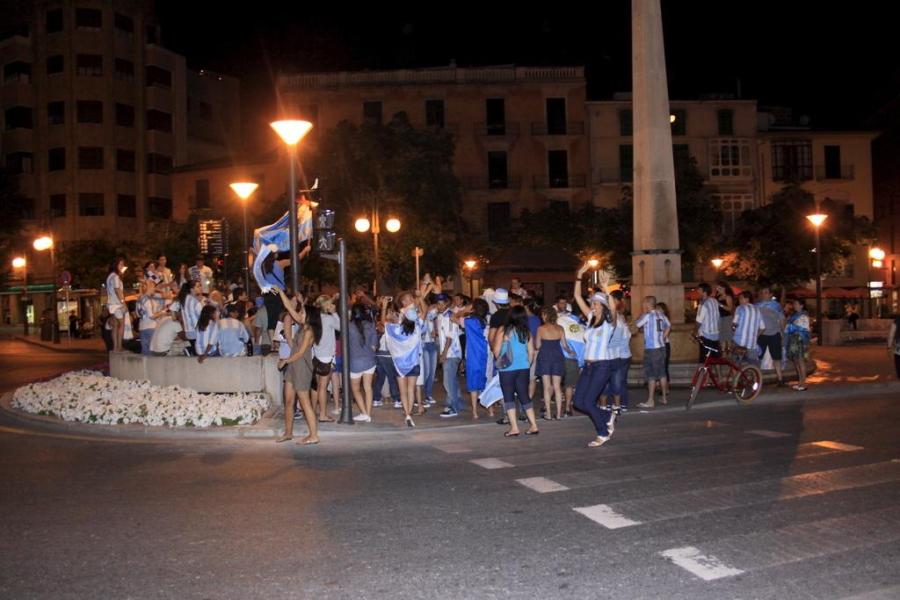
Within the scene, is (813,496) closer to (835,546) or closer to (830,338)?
(835,546)

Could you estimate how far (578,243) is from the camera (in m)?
41.9

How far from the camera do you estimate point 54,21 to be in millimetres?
51469

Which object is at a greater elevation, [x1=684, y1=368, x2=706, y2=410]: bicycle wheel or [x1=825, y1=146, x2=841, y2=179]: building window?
[x1=825, y1=146, x2=841, y2=179]: building window

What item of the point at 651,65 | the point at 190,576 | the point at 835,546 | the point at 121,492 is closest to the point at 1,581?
the point at 190,576

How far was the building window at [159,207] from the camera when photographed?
53375mm

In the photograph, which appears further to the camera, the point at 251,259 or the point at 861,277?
the point at 861,277

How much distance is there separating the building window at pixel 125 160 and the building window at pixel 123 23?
7.61 meters

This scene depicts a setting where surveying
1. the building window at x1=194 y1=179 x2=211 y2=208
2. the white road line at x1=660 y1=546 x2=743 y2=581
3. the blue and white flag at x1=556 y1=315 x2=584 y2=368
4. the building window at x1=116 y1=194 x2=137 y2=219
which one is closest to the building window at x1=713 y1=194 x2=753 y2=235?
the building window at x1=194 y1=179 x2=211 y2=208

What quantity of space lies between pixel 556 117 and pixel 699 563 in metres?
45.0

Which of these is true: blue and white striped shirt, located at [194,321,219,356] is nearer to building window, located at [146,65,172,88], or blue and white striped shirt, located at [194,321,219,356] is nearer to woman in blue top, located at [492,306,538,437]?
woman in blue top, located at [492,306,538,437]

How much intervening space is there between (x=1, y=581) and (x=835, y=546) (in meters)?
5.50

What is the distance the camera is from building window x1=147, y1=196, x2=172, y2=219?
175ft

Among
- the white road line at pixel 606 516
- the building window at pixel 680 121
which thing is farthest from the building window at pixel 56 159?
the white road line at pixel 606 516

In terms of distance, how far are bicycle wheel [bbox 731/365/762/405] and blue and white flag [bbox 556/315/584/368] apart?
2.85 meters
